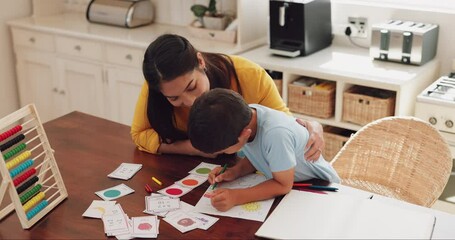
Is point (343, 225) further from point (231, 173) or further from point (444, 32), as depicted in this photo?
point (444, 32)

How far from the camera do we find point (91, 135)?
2070 mm

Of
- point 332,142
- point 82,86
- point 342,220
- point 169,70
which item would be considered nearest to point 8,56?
point 82,86

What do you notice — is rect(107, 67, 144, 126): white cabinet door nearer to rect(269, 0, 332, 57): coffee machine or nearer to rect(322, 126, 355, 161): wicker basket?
rect(269, 0, 332, 57): coffee machine

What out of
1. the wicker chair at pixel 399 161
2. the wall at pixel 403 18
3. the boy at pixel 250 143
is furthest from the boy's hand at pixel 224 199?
the wall at pixel 403 18

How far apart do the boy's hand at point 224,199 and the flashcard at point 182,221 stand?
0.08 meters

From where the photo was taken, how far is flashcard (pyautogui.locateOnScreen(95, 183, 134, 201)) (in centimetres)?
Result: 167

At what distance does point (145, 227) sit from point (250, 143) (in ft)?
1.25

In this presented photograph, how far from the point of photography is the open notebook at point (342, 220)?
55.7 inches

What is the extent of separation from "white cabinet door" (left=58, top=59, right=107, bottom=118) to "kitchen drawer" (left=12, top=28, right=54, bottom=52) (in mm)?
139

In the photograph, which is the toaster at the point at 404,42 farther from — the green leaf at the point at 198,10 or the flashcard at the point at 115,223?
the flashcard at the point at 115,223

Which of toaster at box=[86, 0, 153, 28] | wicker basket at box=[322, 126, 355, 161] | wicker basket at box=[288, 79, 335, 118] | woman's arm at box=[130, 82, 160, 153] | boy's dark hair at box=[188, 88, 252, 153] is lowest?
wicker basket at box=[322, 126, 355, 161]

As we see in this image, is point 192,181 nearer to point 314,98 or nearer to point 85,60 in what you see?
point 314,98

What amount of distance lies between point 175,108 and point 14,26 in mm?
2410

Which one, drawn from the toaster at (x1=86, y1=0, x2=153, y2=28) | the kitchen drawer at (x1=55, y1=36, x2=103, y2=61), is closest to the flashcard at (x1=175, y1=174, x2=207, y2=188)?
the kitchen drawer at (x1=55, y1=36, x2=103, y2=61)
